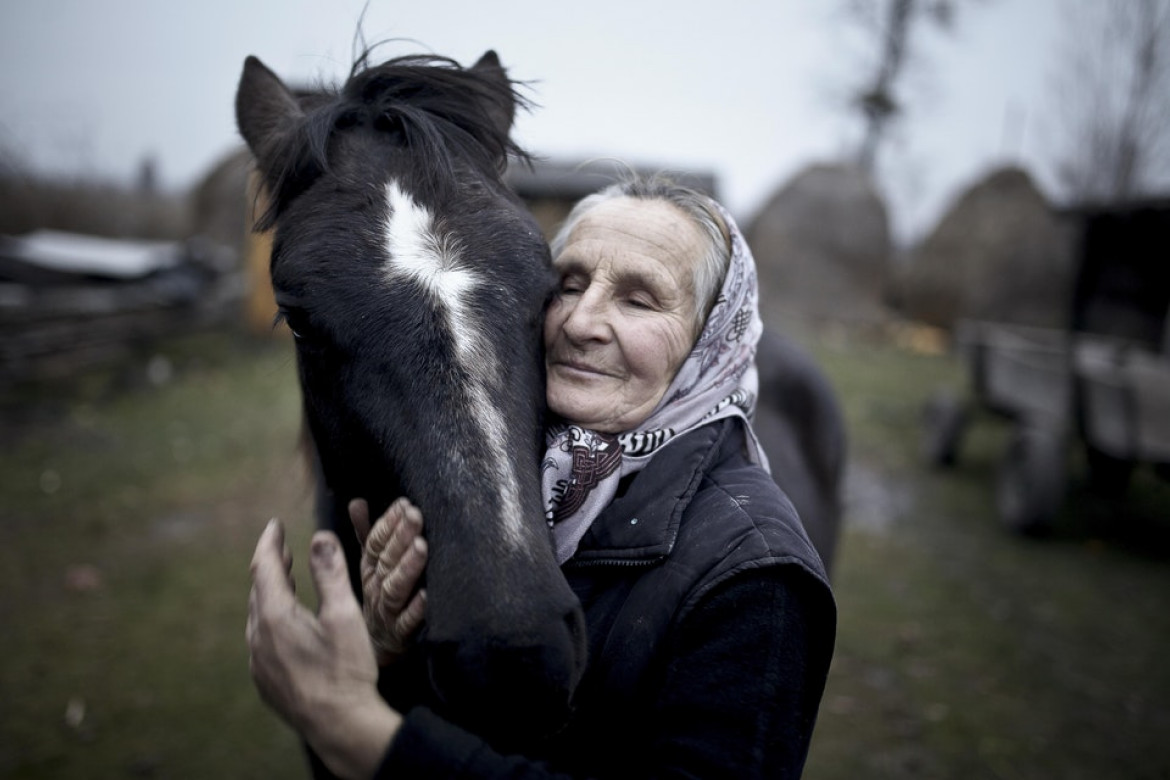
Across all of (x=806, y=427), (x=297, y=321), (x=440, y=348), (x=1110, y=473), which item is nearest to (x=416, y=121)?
(x=297, y=321)

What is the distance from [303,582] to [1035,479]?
556 centimetres

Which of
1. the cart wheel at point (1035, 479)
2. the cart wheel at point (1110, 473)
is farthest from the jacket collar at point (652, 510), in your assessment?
the cart wheel at point (1110, 473)

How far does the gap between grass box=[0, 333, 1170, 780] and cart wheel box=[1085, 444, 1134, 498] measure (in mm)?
172

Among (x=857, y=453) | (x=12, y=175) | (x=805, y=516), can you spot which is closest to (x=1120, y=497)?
(x=857, y=453)

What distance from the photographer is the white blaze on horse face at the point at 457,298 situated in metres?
1.22

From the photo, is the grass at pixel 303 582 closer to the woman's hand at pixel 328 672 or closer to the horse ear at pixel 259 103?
the horse ear at pixel 259 103

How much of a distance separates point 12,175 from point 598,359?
13687 mm

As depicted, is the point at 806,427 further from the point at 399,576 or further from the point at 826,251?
the point at 826,251

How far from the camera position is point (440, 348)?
1.31m

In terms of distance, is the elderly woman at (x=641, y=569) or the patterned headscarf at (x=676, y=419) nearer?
the elderly woman at (x=641, y=569)

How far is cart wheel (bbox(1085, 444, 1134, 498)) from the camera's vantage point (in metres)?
6.65

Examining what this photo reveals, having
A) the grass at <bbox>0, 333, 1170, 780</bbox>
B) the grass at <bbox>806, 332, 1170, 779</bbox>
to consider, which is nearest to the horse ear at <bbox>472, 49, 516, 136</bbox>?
the grass at <bbox>0, 333, 1170, 780</bbox>

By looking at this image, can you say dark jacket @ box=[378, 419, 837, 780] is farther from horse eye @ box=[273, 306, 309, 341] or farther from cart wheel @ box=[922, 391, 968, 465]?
cart wheel @ box=[922, 391, 968, 465]

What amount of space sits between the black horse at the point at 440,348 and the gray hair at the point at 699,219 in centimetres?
25
